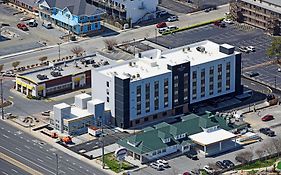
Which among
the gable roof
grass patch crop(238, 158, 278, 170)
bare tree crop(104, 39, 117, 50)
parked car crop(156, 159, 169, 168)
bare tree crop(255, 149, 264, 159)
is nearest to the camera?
grass patch crop(238, 158, 278, 170)

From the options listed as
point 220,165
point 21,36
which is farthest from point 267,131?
point 21,36

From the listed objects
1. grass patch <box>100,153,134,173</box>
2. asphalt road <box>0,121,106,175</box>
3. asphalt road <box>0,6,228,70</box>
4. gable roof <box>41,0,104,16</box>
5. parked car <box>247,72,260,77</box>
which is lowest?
asphalt road <box>0,6,228,70</box>

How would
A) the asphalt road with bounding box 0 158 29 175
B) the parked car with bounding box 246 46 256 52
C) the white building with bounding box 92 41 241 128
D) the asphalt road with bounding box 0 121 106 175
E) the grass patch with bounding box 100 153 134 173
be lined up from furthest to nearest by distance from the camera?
the parked car with bounding box 246 46 256 52 → the white building with bounding box 92 41 241 128 → the grass patch with bounding box 100 153 134 173 → the asphalt road with bounding box 0 121 106 175 → the asphalt road with bounding box 0 158 29 175

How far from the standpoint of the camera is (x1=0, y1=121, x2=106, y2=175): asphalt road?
13162 centimetres

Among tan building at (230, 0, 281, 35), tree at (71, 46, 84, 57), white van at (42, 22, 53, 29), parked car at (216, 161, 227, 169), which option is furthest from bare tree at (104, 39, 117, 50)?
parked car at (216, 161, 227, 169)

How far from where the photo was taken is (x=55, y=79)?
15550 cm

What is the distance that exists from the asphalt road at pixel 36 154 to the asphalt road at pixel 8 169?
5.75 feet

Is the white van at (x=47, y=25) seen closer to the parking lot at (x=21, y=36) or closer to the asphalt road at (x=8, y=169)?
the parking lot at (x=21, y=36)

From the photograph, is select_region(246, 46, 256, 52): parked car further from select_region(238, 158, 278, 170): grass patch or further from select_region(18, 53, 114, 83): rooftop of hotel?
select_region(238, 158, 278, 170): grass patch

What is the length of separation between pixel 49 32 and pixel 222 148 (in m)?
57.0

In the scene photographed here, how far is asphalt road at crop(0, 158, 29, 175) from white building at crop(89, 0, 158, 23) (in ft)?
201

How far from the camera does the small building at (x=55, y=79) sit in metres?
155

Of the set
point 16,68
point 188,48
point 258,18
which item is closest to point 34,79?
point 16,68

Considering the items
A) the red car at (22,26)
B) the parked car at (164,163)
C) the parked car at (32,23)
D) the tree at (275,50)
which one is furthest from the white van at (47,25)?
the parked car at (164,163)
